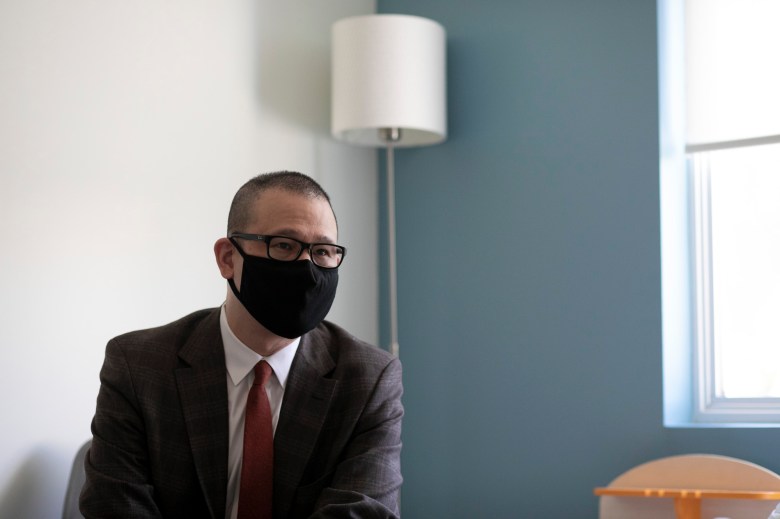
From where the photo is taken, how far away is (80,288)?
2.71 metres

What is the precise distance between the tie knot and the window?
1651 mm

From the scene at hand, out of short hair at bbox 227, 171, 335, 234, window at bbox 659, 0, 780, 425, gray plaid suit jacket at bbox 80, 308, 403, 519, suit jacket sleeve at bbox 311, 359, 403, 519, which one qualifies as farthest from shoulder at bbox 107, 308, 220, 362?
window at bbox 659, 0, 780, 425

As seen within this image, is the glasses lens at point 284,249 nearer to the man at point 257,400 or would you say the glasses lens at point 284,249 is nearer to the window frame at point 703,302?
the man at point 257,400

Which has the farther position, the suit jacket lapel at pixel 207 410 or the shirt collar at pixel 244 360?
the shirt collar at pixel 244 360

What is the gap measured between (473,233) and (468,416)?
67 centimetres

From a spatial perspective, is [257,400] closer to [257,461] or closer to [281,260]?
[257,461]

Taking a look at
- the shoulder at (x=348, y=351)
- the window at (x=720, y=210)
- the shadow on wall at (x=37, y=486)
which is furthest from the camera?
the window at (x=720, y=210)

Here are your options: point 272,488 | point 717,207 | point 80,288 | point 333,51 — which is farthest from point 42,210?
point 717,207

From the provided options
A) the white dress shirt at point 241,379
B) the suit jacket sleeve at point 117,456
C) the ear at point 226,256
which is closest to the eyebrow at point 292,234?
the ear at point 226,256

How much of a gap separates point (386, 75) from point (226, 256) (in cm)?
142

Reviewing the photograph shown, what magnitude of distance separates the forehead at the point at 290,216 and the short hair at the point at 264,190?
0.4 inches

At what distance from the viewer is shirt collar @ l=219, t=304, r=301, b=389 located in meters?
2.10

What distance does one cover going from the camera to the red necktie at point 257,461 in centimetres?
198

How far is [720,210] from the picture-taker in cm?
338
